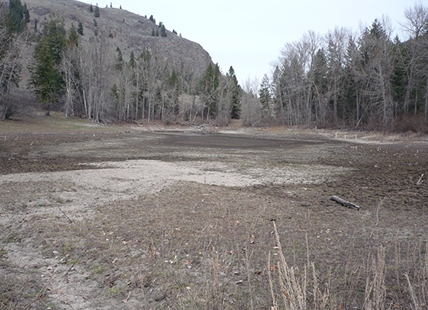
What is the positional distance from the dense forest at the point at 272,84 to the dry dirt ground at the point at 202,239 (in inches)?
1185

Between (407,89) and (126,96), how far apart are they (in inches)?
2164

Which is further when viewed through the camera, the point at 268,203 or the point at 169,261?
the point at 268,203

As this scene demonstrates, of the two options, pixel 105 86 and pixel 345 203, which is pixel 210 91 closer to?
pixel 105 86

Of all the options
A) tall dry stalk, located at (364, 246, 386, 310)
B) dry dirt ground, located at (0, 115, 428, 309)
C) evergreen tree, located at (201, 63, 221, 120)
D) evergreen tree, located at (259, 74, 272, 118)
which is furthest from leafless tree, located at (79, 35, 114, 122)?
tall dry stalk, located at (364, 246, 386, 310)

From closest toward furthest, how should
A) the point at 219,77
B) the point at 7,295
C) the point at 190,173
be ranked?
the point at 7,295 → the point at 190,173 → the point at 219,77

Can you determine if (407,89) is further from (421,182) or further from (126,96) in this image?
(126,96)

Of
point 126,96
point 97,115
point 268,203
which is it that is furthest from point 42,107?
point 268,203

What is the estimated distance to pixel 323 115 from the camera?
2442 inches

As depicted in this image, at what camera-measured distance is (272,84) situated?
85062 millimetres

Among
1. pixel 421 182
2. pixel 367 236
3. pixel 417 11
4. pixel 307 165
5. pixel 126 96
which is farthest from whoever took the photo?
pixel 126 96

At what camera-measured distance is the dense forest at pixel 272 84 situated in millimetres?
44625

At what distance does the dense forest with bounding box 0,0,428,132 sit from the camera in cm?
4462

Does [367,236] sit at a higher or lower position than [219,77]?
lower

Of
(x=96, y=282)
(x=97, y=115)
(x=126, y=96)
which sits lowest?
(x=96, y=282)
